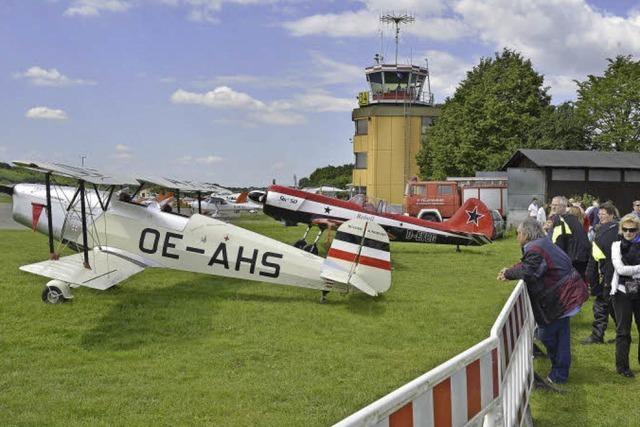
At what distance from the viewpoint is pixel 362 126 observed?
53.8m

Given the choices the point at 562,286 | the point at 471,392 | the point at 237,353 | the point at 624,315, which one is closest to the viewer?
the point at 471,392

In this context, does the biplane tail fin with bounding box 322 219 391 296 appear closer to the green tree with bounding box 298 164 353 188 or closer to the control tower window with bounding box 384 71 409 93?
the control tower window with bounding box 384 71 409 93

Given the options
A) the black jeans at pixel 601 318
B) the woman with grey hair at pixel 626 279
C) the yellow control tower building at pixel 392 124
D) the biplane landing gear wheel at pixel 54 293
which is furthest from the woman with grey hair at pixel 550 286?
the yellow control tower building at pixel 392 124

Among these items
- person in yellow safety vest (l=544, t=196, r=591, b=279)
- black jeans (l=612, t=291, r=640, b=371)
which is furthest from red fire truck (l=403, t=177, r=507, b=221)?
black jeans (l=612, t=291, r=640, b=371)

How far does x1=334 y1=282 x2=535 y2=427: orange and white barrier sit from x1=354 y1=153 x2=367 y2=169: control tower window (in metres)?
49.5

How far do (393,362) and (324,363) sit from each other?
0.74 m

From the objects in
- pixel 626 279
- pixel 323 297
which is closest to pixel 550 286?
pixel 626 279

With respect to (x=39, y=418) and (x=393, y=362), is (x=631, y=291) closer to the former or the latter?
(x=393, y=362)

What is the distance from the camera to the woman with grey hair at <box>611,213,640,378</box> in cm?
561

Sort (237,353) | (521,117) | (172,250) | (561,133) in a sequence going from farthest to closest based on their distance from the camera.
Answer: (521,117) → (561,133) → (172,250) → (237,353)

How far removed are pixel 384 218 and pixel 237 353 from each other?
10.3m

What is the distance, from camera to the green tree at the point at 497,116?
3722 cm

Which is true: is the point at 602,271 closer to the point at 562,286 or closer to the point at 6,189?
the point at 562,286

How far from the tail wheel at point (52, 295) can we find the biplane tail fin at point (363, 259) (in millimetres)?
3876
